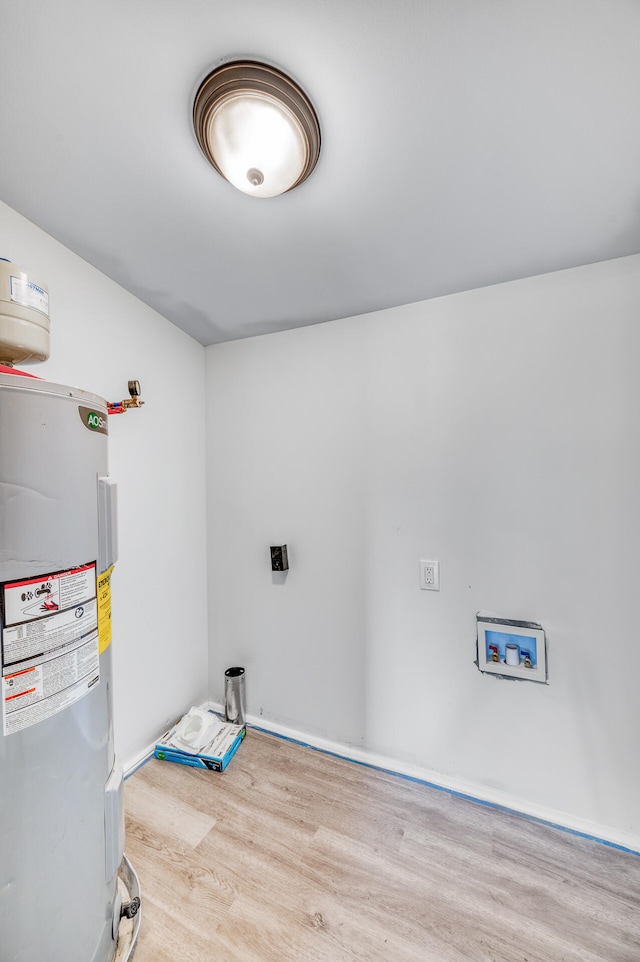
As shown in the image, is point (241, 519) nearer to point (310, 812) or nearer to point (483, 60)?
point (310, 812)

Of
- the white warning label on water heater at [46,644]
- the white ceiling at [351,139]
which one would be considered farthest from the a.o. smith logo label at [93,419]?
the white ceiling at [351,139]

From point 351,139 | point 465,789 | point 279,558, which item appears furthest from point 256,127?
point 465,789

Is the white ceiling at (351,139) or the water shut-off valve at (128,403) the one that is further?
the water shut-off valve at (128,403)

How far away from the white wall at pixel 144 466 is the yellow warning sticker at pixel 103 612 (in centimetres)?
67

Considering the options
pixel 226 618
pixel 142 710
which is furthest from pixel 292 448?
pixel 142 710

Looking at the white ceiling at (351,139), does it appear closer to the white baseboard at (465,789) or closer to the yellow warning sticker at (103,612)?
the yellow warning sticker at (103,612)

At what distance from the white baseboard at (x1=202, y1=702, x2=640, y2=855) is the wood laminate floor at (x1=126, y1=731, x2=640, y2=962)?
0.04m

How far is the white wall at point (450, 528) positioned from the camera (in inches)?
52.9

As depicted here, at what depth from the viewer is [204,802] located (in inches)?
56.8

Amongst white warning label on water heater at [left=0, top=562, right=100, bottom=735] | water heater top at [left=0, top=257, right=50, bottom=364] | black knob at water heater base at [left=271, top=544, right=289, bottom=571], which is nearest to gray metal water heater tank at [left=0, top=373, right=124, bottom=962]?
white warning label on water heater at [left=0, top=562, right=100, bottom=735]

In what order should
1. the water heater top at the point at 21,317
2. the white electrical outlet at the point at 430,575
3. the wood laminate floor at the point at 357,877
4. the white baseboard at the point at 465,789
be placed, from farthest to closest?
the white electrical outlet at the point at 430,575, the white baseboard at the point at 465,789, the wood laminate floor at the point at 357,877, the water heater top at the point at 21,317

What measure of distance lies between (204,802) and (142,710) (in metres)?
0.47

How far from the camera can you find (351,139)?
92 centimetres

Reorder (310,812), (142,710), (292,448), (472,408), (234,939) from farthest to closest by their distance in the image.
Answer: (292,448) < (142,710) < (472,408) < (310,812) < (234,939)
